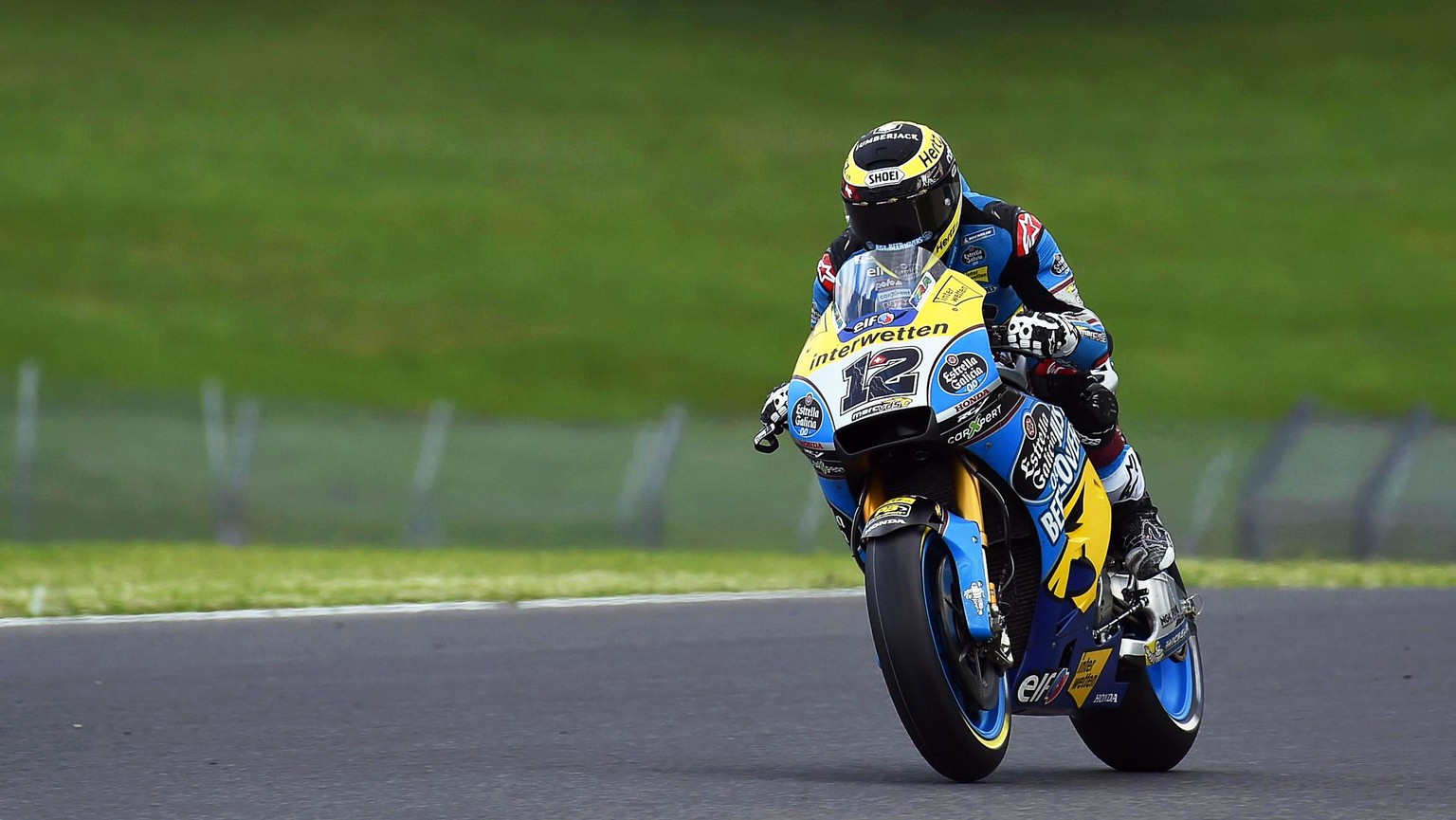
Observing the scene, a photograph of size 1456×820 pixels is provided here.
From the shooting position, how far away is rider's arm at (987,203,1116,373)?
21.1 feet

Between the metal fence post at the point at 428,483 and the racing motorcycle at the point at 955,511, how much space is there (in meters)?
13.7

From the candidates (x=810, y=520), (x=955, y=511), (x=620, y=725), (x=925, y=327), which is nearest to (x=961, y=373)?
(x=925, y=327)

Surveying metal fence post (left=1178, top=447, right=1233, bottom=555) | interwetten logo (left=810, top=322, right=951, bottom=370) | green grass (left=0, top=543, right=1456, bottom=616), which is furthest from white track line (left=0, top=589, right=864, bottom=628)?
metal fence post (left=1178, top=447, right=1233, bottom=555)

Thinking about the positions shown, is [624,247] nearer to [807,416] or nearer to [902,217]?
[902,217]

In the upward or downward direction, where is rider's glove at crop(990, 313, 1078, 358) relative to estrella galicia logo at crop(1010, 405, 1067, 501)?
upward

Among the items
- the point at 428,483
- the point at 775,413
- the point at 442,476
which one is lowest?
the point at 442,476

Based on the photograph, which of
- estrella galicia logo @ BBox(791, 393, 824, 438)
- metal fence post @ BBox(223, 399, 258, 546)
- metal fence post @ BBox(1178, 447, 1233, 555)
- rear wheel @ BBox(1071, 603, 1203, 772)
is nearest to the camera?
estrella galicia logo @ BBox(791, 393, 824, 438)

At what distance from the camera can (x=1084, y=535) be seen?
6254 millimetres

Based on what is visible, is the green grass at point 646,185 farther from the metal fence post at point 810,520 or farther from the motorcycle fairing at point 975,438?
the motorcycle fairing at point 975,438

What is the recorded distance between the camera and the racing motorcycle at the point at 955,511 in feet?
18.5

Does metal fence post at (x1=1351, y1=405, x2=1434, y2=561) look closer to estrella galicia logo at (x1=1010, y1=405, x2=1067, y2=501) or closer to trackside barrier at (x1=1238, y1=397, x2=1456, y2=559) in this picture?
trackside barrier at (x1=1238, y1=397, x2=1456, y2=559)

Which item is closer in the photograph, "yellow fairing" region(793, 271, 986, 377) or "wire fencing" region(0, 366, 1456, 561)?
"yellow fairing" region(793, 271, 986, 377)

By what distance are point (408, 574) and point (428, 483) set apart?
15.5 feet

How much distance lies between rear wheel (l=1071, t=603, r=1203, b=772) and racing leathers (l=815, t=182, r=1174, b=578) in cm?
37
